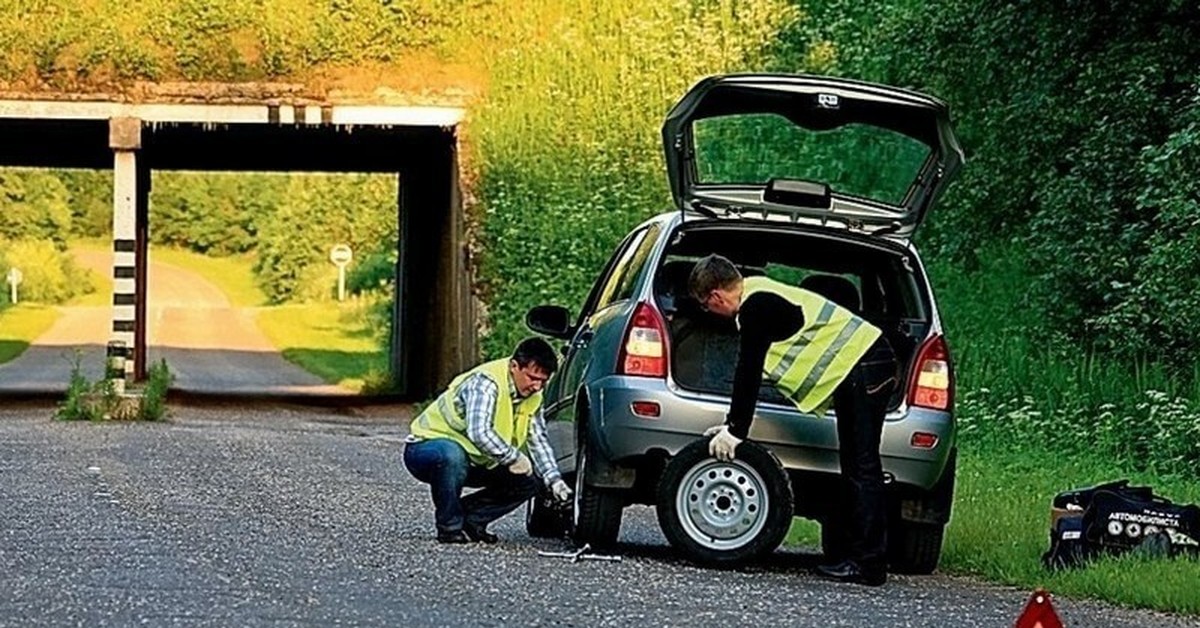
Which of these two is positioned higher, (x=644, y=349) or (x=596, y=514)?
(x=644, y=349)

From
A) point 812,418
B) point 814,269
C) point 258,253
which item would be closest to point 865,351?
point 812,418

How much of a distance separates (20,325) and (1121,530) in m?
59.1

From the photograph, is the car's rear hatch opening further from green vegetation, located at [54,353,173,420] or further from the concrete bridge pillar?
the concrete bridge pillar

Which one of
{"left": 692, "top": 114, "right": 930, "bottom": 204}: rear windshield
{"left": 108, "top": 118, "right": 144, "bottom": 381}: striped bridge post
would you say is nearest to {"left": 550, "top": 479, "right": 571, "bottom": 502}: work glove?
{"left": 692, "top": 114, "right": 930, "bottom": 204}: rear windshield

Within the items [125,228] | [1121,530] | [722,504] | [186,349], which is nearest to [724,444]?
[722,504]

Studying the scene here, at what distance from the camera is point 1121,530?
11844 millimetres

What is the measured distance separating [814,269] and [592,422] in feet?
5.13

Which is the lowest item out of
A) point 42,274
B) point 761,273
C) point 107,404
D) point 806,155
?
point 42,274

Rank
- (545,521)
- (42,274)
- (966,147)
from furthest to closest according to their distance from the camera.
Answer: (42,274), (966,147), (545,521)

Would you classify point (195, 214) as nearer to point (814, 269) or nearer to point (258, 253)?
point (258, 253)

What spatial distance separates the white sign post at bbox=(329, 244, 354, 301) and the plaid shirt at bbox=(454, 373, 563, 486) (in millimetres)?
59445

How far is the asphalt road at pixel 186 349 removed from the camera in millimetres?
40094

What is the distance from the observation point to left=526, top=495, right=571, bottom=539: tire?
13.5 meters

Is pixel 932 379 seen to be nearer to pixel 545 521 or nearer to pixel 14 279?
pixel 545 521
